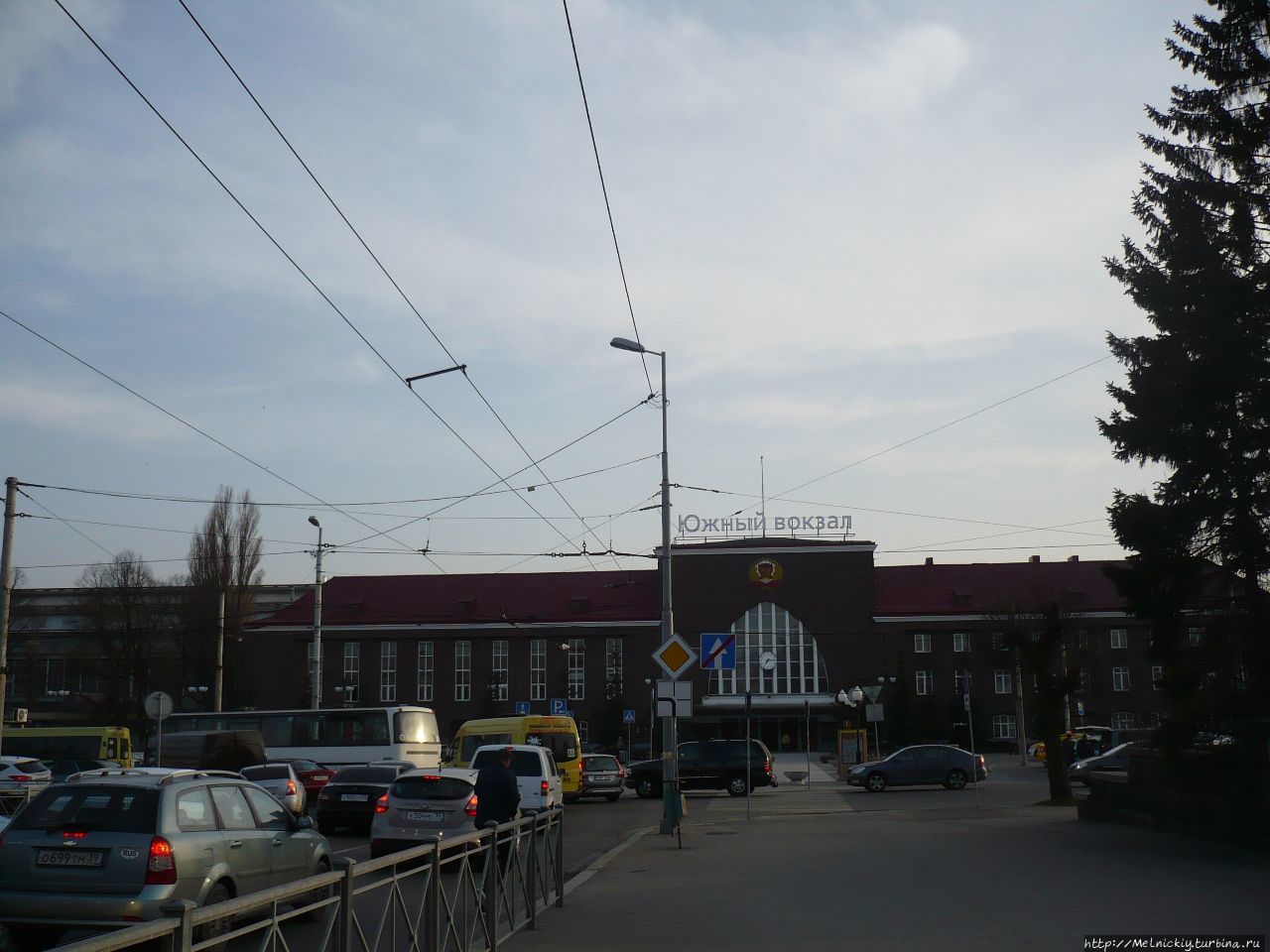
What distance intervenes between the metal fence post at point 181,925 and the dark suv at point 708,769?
37.0 meters

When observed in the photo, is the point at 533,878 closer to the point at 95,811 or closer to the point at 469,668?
the point at 95,811

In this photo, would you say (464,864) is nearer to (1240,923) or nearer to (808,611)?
(1240,923)

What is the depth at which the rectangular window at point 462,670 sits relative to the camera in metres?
83.9

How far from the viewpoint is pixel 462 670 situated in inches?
3319

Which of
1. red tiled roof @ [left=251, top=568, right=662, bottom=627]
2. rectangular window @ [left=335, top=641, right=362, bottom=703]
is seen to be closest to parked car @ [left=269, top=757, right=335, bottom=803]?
red tiled roof @ [left=251, top=568, right=662, bottom=627]

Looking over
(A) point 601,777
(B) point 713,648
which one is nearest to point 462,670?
(A) point 601,777

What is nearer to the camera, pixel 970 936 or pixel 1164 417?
pixel 970 936

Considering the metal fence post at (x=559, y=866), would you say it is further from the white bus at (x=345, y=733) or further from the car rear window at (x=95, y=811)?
the white bus at (x=345, y=733)

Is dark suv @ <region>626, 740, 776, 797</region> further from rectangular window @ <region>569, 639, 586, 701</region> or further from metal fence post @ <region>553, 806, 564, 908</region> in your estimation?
rectangular window @ <region>569, 639, 586, 701</region>

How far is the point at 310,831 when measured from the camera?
490 inches

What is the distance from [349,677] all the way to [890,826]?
66590mm

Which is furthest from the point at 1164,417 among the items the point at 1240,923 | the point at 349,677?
the point at 349,677

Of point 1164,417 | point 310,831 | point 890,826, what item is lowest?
point 890,826

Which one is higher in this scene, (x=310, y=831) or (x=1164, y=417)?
(x=1164, y=417)
